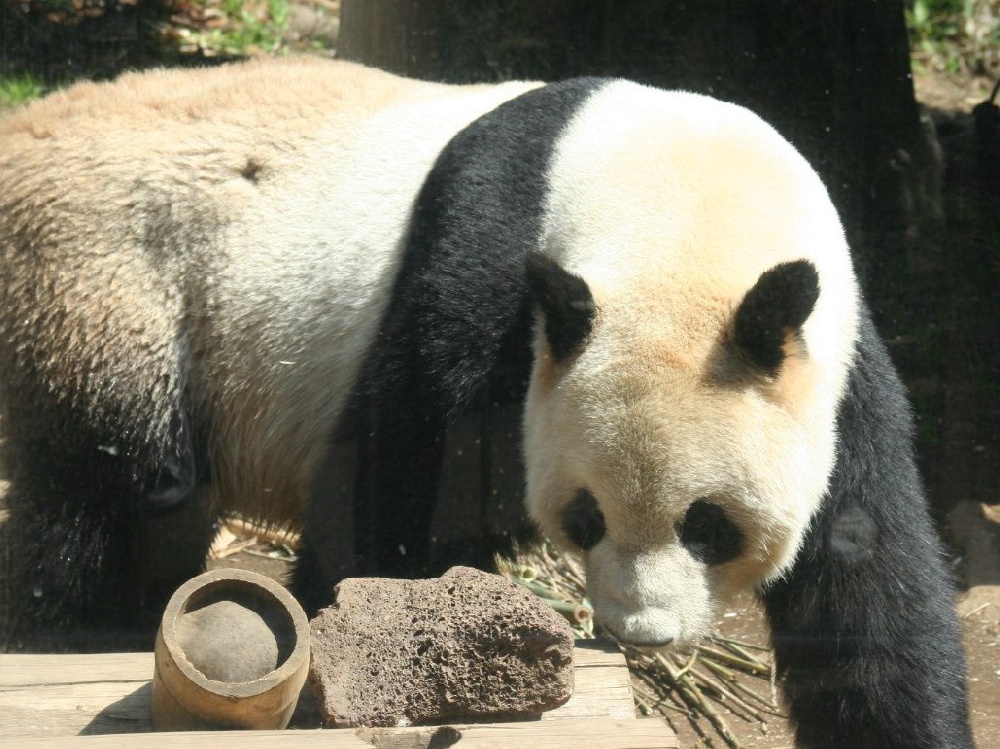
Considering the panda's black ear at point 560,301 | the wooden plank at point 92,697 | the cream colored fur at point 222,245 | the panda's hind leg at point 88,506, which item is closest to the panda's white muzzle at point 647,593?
the wooden plank at point 92,697

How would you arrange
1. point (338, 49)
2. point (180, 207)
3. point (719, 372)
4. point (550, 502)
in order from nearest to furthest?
point (719, 372) → point (550, 502) → point (180, 207) → point (338, 49)

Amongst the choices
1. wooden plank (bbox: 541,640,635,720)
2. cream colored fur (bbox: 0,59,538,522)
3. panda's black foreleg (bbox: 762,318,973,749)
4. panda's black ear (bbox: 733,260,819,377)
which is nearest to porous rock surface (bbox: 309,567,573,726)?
wooden plank (bbox: 541,640,635,720)

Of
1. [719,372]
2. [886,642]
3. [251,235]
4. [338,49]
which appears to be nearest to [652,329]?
[719,372]

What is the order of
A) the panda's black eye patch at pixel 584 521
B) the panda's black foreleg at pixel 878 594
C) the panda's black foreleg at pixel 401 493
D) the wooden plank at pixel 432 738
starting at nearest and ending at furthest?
1. the wooden plank at pixel 432 738
2. the panda's black eye patch at pixel 584 521
3. the panda's black foreleg at pixel 878 594
4. the panda's black foreleg at pixel 401 493

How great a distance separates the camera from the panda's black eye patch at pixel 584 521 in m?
3.17

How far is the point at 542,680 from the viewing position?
107 inches

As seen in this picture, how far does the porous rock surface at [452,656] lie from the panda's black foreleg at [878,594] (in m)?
1.10

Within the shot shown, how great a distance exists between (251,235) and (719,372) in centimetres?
195

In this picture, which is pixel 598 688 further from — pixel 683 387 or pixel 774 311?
pixel 774 311

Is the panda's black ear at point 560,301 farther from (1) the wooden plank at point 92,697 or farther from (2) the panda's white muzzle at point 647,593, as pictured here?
(1) the wooden plank at point 92,697

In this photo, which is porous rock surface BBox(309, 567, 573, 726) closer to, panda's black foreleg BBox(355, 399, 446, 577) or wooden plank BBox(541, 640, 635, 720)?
wooden plank BBox(541, 640, 635, 720)

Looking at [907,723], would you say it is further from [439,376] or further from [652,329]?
[439,376]

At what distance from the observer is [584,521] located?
3232 millimetres

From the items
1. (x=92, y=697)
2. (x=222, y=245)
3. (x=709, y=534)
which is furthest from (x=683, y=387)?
(x=222, y=245)
